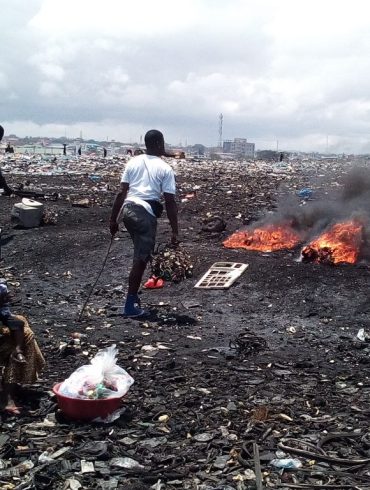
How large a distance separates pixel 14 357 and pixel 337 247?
5.84 meters

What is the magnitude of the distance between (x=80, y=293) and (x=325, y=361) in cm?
357

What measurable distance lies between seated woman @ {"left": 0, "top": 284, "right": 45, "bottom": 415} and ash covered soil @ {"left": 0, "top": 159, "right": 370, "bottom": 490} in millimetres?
161

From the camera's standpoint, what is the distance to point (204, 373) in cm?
442

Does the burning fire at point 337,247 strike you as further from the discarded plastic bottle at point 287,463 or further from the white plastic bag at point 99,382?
the discarded plastic bottle at point 287,463

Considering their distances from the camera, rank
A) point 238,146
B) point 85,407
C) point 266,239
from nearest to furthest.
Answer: point 85,407 < point 266,239 < point 238,146

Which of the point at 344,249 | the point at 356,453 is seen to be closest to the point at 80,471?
the point at 356,453

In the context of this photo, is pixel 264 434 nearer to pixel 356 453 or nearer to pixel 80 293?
pixel 356 453

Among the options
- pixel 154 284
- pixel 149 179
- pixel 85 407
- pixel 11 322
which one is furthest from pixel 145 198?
pixel 85 407

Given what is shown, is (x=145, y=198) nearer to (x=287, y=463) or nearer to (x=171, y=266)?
(x=171, y=266)

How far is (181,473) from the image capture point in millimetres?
2992

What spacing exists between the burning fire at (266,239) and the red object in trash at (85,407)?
562 cm

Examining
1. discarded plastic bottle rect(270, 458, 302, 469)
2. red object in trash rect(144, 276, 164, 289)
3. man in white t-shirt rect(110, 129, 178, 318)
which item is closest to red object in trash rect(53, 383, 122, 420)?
discarded plastic bottle rect(270, 458, 302, 469)

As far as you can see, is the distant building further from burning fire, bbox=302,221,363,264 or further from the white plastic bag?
the white plastic bag

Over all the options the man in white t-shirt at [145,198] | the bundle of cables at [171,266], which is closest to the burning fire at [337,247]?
the bundle of cables at [171,266]
